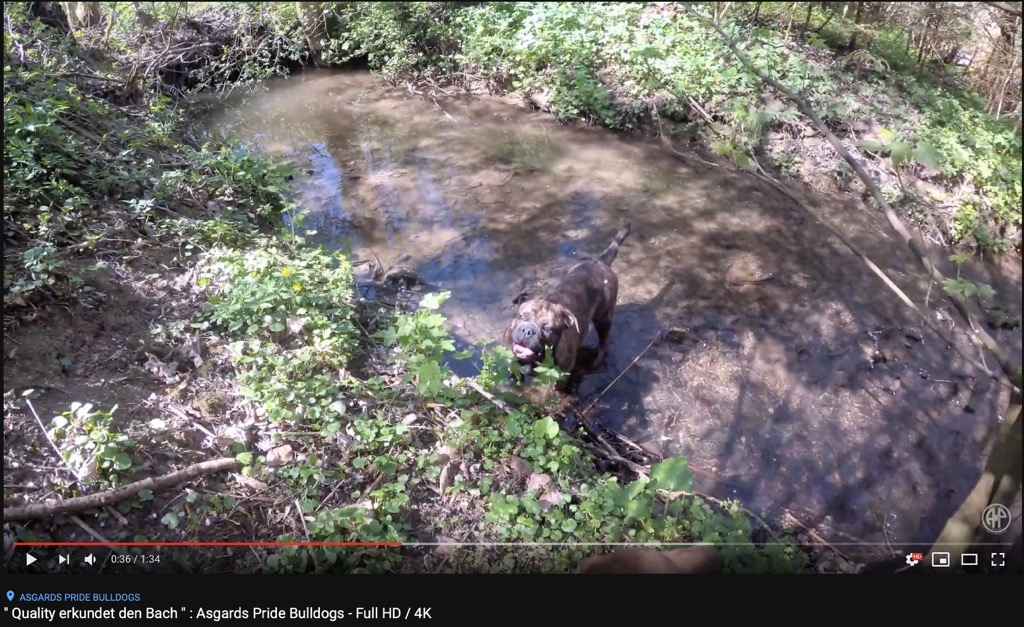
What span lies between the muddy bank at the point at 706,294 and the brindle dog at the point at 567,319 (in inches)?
12.5

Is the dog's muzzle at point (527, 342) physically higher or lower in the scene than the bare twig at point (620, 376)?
higher

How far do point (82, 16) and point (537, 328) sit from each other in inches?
313

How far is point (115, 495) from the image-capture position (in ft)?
7.61

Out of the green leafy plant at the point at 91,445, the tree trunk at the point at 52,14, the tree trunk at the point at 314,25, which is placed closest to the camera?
the green leafy plant at the point at 91,445

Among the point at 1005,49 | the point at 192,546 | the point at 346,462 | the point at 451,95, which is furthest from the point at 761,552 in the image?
the point at 451,95

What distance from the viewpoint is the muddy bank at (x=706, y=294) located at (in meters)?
4.01

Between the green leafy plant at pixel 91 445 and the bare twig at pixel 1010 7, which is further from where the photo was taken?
the green leafy plant at pixel 91 445

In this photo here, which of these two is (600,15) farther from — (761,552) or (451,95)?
(761,552)

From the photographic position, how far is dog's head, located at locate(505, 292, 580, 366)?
3.93 m

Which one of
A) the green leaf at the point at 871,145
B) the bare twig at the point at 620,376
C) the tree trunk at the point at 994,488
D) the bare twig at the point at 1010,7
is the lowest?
the bare twig at the point at 620,376

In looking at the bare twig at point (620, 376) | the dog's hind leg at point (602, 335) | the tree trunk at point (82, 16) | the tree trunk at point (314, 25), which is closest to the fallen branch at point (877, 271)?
the bare twig at point (620, 376)

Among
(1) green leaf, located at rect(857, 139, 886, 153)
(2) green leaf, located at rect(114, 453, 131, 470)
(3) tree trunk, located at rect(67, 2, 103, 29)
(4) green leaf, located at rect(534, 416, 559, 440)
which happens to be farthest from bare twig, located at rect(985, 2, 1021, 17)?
(3) tree trunk, located at rect(67, 2, 103, 29)

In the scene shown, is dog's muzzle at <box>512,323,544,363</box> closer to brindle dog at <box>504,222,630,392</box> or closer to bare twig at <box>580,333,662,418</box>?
brindle dog at <box>504,222,630,392</box>

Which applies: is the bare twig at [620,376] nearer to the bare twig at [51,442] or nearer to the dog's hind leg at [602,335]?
the dog's hind leg at [602,335]
